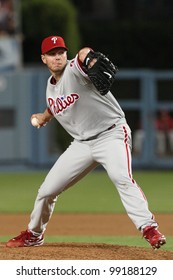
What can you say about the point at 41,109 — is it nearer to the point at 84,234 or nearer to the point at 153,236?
the point at 84,234

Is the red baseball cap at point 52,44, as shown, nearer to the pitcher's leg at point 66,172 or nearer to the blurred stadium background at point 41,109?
the pitcher's leg at point 66,172

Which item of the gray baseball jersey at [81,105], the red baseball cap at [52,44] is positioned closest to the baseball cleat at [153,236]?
the gray baseball jersey at [81,105]

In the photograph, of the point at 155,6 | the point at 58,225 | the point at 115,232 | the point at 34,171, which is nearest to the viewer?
the point at 115,232

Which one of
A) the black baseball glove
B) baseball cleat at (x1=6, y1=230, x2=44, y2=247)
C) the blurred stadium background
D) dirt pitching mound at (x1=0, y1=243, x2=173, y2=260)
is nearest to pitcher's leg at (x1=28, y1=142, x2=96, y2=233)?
baseball cleat at (x1=6, y1=230, x2=44, y2=247)

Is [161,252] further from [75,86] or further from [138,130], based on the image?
[138,130]

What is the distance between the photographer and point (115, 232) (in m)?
10.2

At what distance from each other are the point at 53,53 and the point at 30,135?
11140 millimetres

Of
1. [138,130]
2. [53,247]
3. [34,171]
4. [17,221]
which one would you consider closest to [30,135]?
[34,171]

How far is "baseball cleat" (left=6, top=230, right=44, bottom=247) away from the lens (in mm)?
8320

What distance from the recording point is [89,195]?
14328mm

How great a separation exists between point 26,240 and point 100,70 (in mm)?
1779

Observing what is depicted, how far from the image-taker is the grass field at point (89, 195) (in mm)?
12336

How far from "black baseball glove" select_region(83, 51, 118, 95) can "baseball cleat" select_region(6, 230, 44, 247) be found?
5.11 feet

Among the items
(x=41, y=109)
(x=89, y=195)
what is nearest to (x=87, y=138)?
(x=89, y=195)
